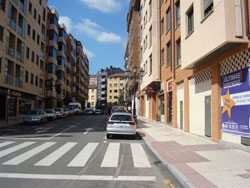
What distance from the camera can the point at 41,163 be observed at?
23.7ft

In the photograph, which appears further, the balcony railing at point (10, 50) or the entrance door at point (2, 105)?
the entrance door at point (2, 105)

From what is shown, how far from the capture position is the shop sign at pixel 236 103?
8.73 meters

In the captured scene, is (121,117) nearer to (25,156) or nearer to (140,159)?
(140,159)

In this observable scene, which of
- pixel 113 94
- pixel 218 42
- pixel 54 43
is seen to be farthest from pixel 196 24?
pixel 113 94

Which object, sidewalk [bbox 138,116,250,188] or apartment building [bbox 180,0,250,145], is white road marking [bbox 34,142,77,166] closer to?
sidewalk [bbox 138,116,250,188]

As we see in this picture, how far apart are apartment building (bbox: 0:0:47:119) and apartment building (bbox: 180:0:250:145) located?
1818cm

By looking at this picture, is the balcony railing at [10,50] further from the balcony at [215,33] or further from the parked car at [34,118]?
the balcony at [215,33]

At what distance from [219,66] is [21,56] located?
88.0 feet

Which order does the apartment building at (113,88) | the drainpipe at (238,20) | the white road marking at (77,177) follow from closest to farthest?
the white road marking at (77,177), the drainpipe at (238,20), the apartment building at (113,88)

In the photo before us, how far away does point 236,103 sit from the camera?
934 centimetres

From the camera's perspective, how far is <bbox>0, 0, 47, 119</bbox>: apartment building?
25.4 metres

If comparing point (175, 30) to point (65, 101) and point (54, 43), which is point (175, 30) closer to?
point (54, 43)

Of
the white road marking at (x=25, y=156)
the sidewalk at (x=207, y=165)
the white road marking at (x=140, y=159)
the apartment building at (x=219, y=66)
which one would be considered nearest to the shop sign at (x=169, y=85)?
the apartment building at (x=219, y=66)

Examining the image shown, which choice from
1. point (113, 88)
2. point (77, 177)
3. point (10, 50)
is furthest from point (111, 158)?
point (113, 88)
